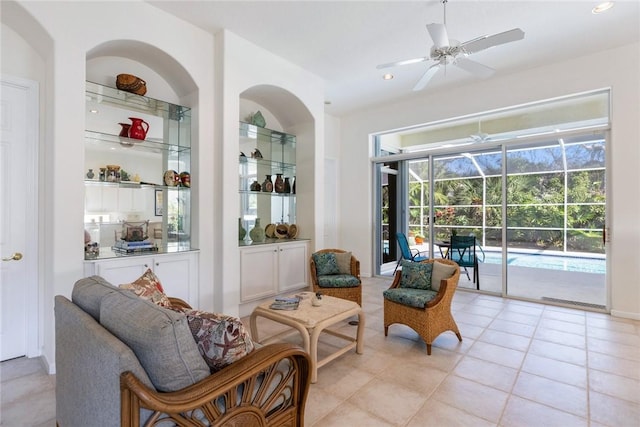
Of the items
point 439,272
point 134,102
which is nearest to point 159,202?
point 134,102

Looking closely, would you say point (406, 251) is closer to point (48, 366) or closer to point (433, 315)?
point (433, 315)

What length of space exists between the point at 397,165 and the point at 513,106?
2.07 m

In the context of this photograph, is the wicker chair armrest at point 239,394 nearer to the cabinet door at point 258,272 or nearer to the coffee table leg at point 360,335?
the coffee table leg at point 360,335

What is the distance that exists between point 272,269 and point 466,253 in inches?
123

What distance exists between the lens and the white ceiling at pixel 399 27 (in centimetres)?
311

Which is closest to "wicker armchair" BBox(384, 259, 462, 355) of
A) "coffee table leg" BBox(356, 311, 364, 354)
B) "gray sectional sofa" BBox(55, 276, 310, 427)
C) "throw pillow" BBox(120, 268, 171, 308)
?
"coffee table leg" BBox(356, 311, 364, 354)

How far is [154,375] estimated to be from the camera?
4.04 feet

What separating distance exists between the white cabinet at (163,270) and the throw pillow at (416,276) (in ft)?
7.39

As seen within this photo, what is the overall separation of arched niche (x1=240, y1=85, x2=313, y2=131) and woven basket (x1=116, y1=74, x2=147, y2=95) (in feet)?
4.31

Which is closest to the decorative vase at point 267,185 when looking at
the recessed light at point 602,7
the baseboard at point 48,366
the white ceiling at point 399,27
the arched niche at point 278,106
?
the arched niche at point 278,106

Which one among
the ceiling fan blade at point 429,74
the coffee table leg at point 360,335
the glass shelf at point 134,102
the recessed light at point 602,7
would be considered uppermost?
the recessed light at point 602,7

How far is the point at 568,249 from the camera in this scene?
4.44m

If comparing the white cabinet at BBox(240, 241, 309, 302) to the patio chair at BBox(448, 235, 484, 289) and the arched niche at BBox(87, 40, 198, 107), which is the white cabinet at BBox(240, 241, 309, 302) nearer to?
the arched niche at BBox(87, 40, 198, 107)

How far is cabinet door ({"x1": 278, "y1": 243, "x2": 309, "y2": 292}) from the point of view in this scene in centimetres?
444
